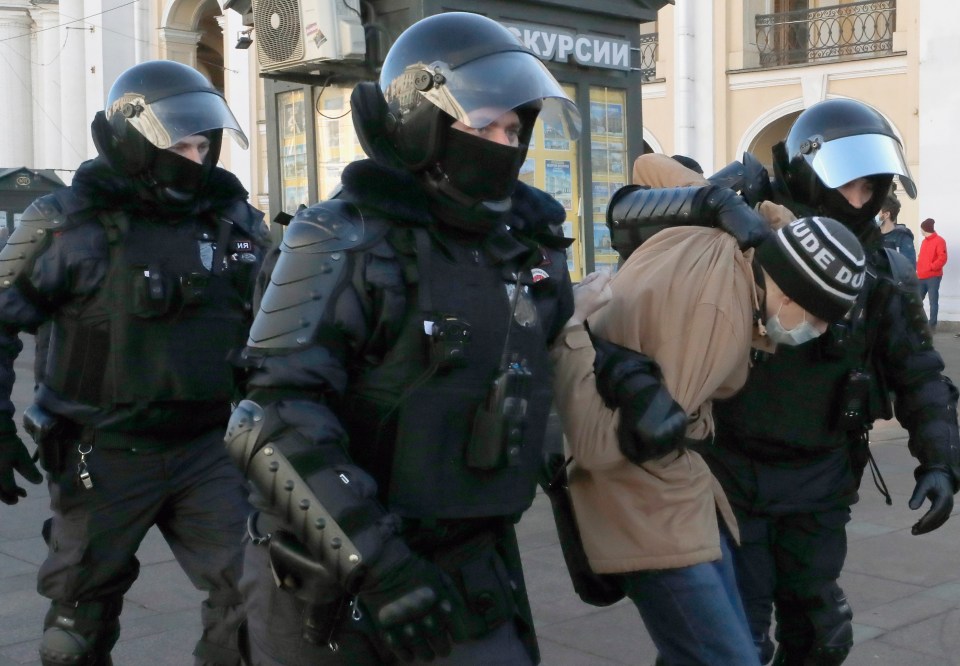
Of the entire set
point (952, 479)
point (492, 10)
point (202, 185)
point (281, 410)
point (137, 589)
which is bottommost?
point (137, 589)

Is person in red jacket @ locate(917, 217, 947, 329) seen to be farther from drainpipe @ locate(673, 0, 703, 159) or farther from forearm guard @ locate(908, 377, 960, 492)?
forearm guard @ locate(908, 377, 960, 492)

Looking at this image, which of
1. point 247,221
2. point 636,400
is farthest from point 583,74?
point 636,400

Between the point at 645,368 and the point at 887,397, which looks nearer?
the point at 645,368

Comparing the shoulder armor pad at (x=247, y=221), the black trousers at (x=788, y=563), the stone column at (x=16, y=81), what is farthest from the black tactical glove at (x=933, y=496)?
the stone column at (x=16, y=81)

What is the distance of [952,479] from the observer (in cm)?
376

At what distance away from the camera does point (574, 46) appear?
7.80 meters

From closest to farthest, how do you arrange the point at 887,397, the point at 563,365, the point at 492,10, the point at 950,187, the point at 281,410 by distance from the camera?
the point at 281,410 < the point at 563,365 < the point at 887,397 < the point at 492,10 < the point at 950,187

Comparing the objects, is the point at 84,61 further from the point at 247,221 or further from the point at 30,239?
the point at 30,239

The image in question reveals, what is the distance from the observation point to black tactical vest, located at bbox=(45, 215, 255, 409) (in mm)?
3744

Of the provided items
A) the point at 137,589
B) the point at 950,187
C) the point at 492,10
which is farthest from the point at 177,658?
the point at 950,187

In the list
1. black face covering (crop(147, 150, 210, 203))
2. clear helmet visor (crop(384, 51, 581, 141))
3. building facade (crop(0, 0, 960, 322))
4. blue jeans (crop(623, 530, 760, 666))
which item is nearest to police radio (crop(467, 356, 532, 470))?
clear helmet visor (crop(384, 51, 581, 141))

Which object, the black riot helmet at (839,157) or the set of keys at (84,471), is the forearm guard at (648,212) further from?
the set of keys at (84,471)

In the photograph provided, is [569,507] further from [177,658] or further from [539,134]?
[539,134]

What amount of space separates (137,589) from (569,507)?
2963 millimetres
